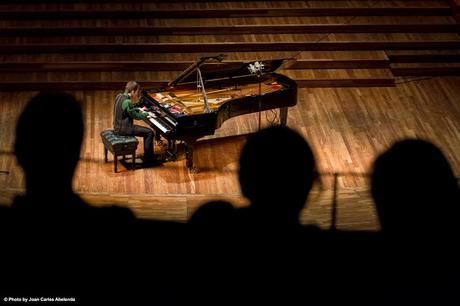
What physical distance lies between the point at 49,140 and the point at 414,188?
3.64 m

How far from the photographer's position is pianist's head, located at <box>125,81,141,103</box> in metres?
6.91

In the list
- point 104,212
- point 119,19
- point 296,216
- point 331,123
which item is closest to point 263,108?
point 331,123

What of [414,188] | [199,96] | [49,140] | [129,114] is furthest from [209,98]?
[414,188]

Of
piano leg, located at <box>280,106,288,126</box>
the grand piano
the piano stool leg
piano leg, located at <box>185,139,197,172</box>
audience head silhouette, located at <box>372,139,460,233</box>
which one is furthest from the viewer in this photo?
piano leg, located at <box>280,106,288,126</box>

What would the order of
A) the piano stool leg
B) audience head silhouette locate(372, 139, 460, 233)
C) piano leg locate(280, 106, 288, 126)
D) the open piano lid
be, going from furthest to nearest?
piano leg locate(280, 106, 288, 126) < the piano stool leg < the open piano lid < audience head silhouette locate(372, 139, 460, 233)

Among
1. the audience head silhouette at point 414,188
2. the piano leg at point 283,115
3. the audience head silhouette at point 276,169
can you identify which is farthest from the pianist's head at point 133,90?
the audience head silhouette at point 414,188

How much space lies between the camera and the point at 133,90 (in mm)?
6930

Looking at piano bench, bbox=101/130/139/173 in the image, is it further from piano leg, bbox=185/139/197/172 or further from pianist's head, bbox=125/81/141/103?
piano leg, bbox=185/139/197/172

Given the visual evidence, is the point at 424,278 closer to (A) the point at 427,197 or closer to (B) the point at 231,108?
(A) the point at 427,197

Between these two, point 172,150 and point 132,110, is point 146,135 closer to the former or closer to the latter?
point 132,110

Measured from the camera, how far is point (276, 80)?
760 cm

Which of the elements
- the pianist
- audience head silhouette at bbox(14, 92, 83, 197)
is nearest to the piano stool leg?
the pianist

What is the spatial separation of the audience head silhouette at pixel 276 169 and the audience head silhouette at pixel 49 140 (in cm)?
172

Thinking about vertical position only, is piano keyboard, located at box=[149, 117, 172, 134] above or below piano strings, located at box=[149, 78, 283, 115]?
below
